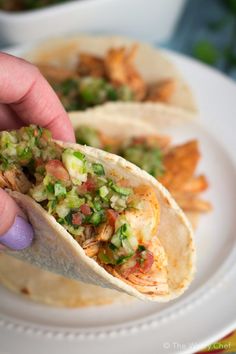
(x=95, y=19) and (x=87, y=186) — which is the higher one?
(x=87, y=186)

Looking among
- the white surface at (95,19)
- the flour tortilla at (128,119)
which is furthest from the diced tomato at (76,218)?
the white surface at (95,19)

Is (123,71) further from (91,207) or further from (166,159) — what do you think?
(91,207)

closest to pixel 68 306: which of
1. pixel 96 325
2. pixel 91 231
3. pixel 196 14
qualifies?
pixel 96 325

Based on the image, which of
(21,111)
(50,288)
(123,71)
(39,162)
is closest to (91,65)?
(123,71)

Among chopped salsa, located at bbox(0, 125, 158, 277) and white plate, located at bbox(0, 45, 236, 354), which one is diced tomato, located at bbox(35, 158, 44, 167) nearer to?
chopped salsa, located at bbox(0, 125, 158, 277)

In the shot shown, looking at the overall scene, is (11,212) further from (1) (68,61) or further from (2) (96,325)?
(1) (68,61)

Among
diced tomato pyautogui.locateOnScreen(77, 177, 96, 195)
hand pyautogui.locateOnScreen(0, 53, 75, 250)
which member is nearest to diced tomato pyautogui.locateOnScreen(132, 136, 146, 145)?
hand pyautogui.locateOnScreen(0, 53, 75, 250)
